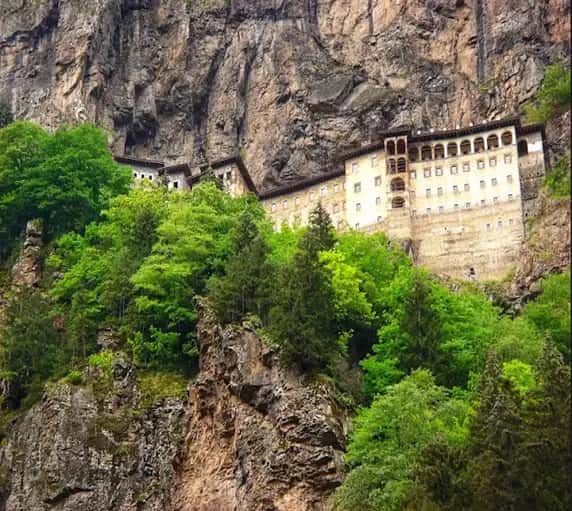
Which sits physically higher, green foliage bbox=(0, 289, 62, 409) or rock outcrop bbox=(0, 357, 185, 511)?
green foliage bbox=(0, 289, 62, 409)

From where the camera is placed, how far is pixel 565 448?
29.8 metres

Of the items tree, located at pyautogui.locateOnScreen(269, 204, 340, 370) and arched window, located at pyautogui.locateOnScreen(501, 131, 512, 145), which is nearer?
tree, located at pyautogui.locateOnScreen(269, 204, 340, 370)

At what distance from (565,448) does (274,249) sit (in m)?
27.6

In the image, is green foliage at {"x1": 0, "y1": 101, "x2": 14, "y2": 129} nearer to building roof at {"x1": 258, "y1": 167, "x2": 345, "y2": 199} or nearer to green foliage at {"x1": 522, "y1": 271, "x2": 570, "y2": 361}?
building roof at {"x1": 258, "y1": 167, "x2": 345, "y2": 199}

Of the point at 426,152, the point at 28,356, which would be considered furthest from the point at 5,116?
the point at 28,356

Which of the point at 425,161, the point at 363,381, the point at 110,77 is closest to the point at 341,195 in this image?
the point at 425,161

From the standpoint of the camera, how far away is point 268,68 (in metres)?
107

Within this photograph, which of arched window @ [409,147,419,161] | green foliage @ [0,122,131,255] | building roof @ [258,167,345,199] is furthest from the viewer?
building roof @ [258,167,345,199]

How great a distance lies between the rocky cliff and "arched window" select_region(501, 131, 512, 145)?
47150mm

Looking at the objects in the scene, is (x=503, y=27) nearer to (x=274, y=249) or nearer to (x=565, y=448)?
(x=274, y=249)

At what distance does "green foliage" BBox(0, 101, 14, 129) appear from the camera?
3733 inches

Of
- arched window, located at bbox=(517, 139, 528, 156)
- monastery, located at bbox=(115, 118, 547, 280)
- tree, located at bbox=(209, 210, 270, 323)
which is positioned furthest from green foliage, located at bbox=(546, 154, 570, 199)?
arched window, located at bbox=(517, 139, 528, 156)

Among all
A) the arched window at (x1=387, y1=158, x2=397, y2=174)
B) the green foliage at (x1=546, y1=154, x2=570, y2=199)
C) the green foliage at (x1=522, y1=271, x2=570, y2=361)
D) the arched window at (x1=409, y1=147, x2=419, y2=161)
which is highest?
the arched window at (x1=409, y1=147, x2=419, y2=161)

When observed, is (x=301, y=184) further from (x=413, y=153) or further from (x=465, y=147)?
(x=465, y=147)
